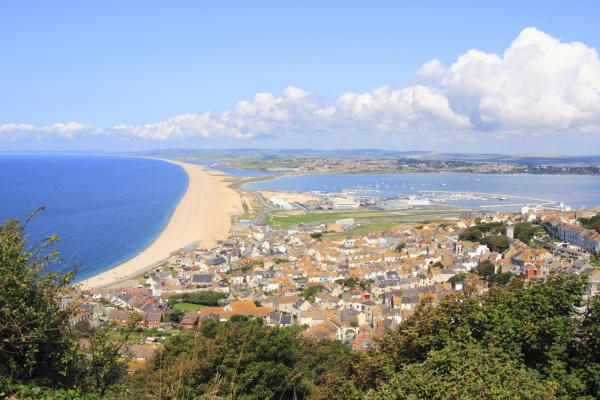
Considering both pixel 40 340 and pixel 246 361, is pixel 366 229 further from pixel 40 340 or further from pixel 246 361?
pixel 40 340

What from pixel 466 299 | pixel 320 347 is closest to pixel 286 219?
pixel 320 347

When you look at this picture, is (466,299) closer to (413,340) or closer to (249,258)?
(413,340)

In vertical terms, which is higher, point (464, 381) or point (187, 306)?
point (464, 381)

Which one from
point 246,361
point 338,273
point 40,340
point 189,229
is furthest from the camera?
point 189,229

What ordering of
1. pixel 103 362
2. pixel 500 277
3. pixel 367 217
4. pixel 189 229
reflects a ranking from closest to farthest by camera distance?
pixel 103 362 → pixel 500 277 → pixel 189 229 → pixel 367 217

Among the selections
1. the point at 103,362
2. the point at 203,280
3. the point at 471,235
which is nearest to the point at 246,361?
the point at 103,362

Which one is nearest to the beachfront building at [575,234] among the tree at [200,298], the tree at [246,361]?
the tree at [200,298]
